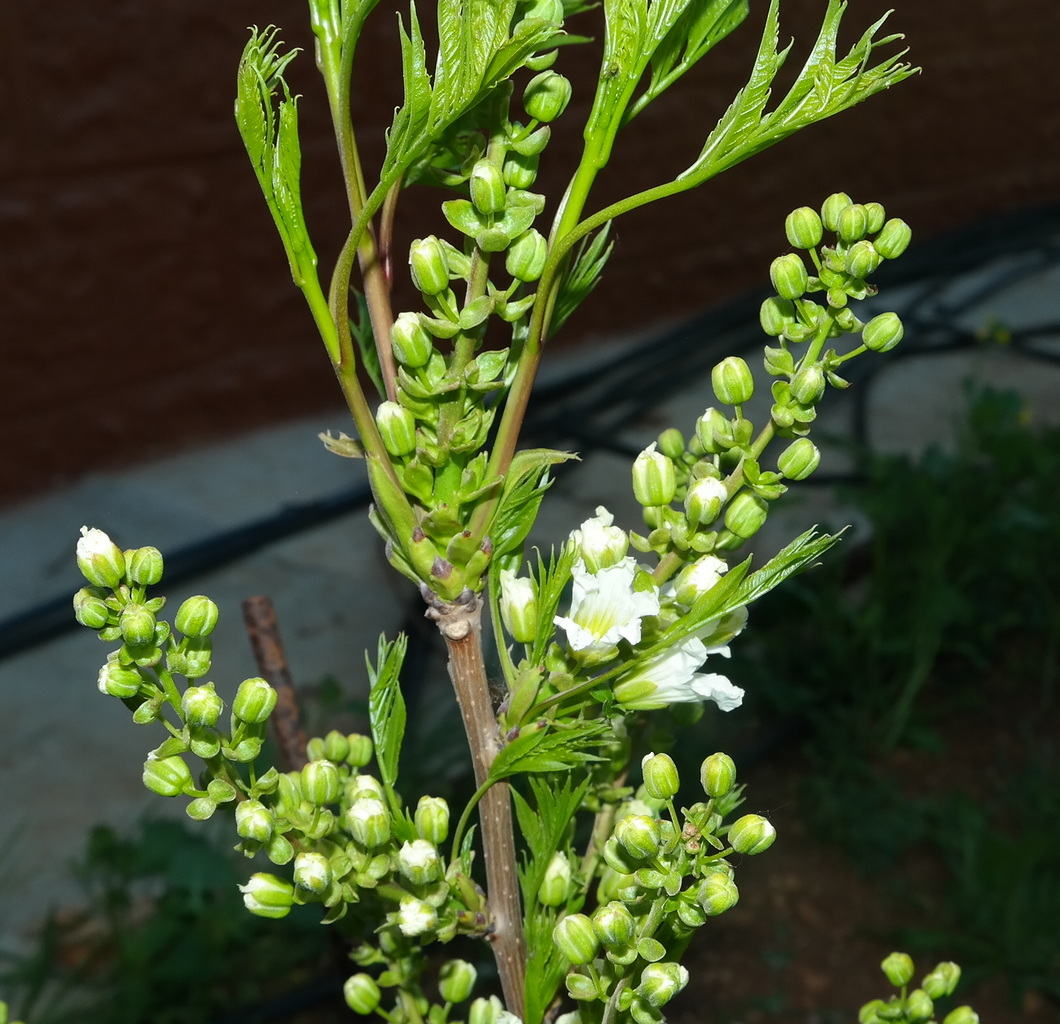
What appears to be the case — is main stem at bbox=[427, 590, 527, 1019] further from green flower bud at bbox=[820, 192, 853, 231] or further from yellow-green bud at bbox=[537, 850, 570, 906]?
green flower bud at bbox=[820, 192, 853, 231]

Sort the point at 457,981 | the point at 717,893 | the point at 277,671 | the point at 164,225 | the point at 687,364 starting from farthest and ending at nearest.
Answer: the point at 687,364 → the point at 164,225 → the point at 277,671 → the point at 457,981 → the point at 717,893

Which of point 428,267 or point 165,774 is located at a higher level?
point 428,267

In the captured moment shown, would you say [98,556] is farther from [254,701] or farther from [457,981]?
[457,981]

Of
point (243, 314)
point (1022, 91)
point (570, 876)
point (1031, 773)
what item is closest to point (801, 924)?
point (1031, 773)

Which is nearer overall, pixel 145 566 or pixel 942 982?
pixel 145 566

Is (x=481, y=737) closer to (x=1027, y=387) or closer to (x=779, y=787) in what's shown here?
(x=779, y=787)

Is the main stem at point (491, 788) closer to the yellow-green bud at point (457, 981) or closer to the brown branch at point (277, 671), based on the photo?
the yellow-green bud at point (457, 981)

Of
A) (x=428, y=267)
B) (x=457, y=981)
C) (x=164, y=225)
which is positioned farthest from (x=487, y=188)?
(x=164, y=225)

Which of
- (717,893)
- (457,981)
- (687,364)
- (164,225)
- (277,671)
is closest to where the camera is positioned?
(717,893)
